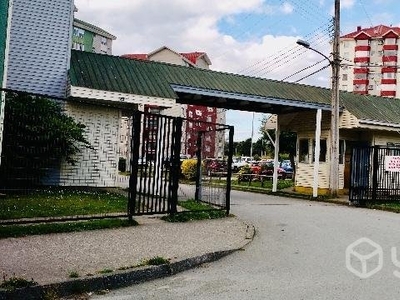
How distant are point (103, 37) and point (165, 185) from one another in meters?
81.4

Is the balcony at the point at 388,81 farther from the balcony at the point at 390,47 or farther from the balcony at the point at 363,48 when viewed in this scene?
the balcony at the point at 363,48

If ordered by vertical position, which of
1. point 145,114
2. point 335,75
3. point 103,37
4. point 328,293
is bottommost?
point 328,293

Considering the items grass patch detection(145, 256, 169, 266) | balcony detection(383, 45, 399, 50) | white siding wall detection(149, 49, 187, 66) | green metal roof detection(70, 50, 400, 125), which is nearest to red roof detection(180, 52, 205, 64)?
white siding wall detection(149, 49, 187, 66)

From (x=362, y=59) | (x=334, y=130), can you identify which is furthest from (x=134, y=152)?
(x=362, y=59)

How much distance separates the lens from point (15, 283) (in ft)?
15.1

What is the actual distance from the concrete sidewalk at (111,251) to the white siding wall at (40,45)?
25.7 feet

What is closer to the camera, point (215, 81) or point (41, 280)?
point (41, 280)

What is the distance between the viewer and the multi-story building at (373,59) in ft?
273

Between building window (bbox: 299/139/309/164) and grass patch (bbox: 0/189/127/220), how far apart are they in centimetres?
1252

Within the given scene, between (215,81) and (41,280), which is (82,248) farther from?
(215,81)

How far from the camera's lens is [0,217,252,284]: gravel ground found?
17.8 feet

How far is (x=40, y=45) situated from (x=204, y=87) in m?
6.23

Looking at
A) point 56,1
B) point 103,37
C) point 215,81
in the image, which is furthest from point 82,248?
point 103,37

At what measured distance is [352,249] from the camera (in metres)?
7.82
